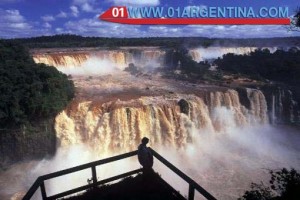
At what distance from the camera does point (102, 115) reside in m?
19.4

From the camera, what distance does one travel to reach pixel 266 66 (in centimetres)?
3466

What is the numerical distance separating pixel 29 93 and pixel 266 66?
25.8 m

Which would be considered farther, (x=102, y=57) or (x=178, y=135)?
(x=102, y=57)

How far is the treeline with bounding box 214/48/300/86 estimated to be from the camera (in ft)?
105

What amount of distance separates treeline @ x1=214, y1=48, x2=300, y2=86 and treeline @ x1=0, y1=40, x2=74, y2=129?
2020 cm

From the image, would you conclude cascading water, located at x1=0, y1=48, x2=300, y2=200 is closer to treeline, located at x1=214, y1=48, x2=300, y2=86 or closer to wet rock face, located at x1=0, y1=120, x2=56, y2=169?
wet rock face, located at x1=0, y1=120, x2=56, y2=169

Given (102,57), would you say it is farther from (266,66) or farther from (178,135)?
(178,135)

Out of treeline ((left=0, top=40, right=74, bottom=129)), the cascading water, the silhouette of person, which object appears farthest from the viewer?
treeline ((left=0, top=40, right=74, bottom=129))

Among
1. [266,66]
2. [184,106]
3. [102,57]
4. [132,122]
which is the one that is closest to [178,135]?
[184,106]

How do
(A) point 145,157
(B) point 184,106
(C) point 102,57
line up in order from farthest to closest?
(C) point 102,57, (B) point 184,106, (A) point 145,157

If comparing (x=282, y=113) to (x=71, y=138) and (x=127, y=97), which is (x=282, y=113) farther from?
(x=71, y=138)

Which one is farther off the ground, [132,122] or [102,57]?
[102,57]

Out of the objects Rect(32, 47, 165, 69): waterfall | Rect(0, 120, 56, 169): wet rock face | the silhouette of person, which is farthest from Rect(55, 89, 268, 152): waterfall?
Rect(32, 47, 165, 69): waterfall

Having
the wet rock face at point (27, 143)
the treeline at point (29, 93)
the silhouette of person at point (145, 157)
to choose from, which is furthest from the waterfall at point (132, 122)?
the silhouette of person at point (145, 157)
